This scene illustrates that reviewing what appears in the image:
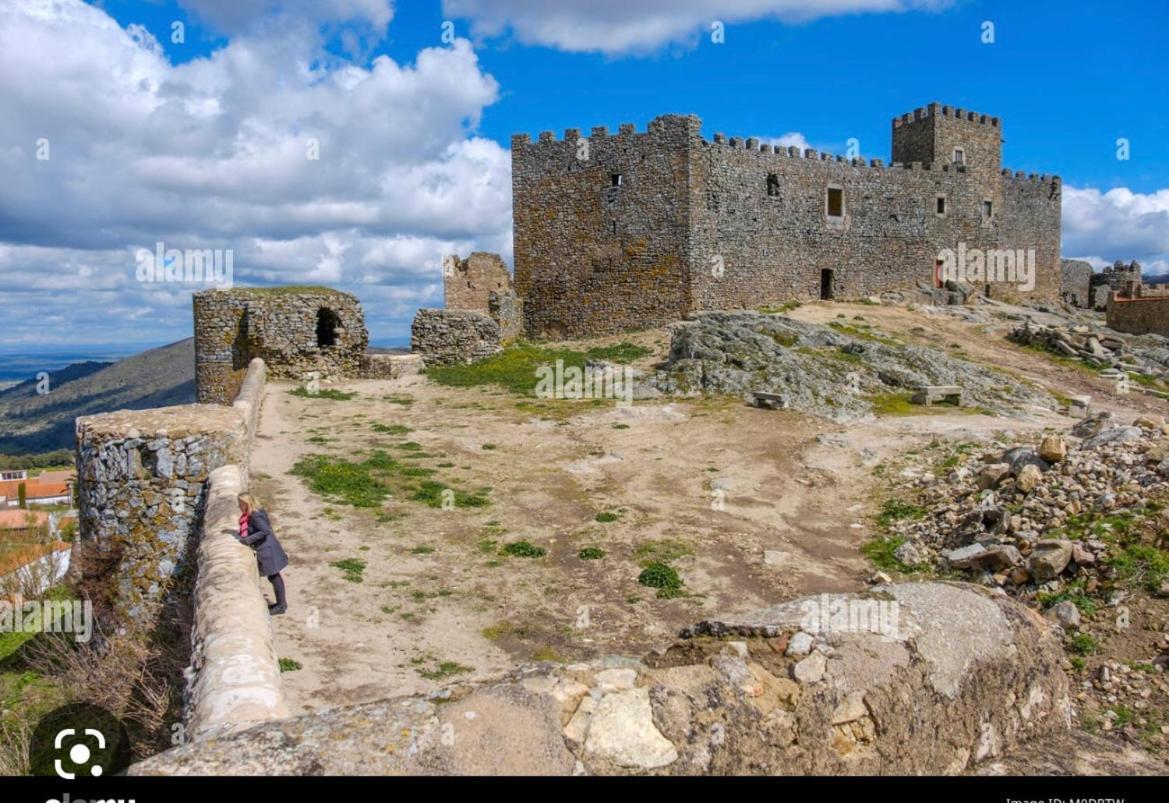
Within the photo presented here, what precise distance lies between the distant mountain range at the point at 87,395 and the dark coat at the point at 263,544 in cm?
13374

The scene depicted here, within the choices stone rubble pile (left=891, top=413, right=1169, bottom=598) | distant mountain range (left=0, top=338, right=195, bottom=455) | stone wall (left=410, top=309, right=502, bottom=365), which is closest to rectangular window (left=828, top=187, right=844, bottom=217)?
stone wall (left=410, top=309, right=502, bottom=365)

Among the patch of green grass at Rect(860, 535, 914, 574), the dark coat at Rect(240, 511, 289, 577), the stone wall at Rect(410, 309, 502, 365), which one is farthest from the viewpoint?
the stone wall at Rect(410, 309, 502, 365)

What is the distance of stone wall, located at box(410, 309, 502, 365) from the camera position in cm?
2809

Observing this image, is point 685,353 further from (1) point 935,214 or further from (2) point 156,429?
(1) point 935,214

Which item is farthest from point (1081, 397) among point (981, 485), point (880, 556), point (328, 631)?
point (328, 631)

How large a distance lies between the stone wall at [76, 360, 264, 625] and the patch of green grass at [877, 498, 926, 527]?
10.0m

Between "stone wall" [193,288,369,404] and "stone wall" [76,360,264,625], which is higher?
"stone wall" [193,288,369,404]

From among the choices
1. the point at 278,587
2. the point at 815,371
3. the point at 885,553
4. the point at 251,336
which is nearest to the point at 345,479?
the point at 278,587

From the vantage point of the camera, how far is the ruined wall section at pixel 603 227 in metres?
31.5

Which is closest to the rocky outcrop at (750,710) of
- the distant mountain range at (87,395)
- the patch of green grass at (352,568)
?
the patch of green grass at (352,568)

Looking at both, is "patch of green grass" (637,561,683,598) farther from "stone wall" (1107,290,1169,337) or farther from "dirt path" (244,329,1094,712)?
"stone wall" (1107,290,1169,337)

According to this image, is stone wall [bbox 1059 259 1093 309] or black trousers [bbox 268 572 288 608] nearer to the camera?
black trousers [bbox 268 572 288 608]

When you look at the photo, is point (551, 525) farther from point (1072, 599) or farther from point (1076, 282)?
point (1076, 282)

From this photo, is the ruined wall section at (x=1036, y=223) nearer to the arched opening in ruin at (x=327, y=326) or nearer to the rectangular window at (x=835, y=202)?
the rectangular window at (x=835, y=202)
